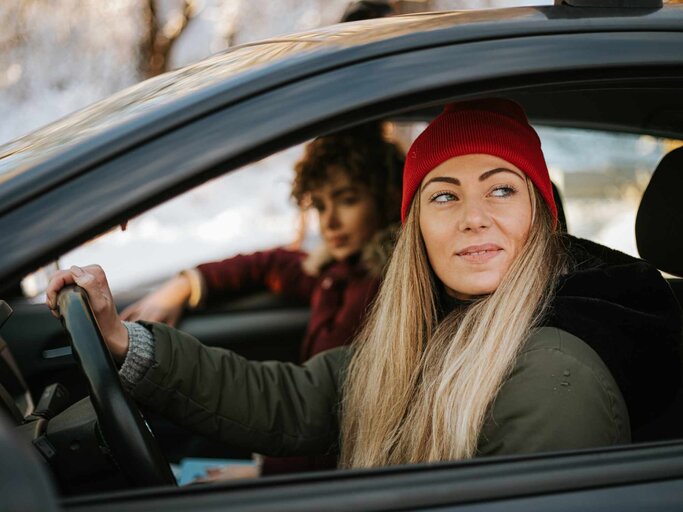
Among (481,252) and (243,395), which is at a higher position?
(481,252)

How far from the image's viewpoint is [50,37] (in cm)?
696

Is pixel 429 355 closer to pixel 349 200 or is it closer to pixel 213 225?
pixel 349 200

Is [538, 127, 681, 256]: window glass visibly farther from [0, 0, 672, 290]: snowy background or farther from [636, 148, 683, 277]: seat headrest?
[0, 0, 672, 290]: snowy background

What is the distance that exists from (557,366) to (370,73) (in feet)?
1.77

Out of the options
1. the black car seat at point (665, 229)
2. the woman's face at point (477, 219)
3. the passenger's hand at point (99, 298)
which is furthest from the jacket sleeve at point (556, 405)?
the passenger's hand at point (99, 298)

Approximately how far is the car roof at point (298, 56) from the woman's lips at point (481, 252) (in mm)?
429

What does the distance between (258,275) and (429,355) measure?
76.8 inches

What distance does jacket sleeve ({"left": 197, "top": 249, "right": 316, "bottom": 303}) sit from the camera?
3.40 m

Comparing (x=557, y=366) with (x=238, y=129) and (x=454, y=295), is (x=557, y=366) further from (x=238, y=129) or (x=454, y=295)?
(x=238, y=129)

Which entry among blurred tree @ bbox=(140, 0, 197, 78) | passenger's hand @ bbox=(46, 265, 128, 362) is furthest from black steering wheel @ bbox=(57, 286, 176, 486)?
blurred tree @ bbox=(140, 0, 197, 78)

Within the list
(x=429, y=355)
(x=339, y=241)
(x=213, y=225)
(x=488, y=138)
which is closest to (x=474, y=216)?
(x=488, y=138)

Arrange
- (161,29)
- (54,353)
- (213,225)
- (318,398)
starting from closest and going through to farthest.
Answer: (318,398) → (54,353) → (161,29) → (213,225)

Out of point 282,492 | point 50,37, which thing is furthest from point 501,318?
point 50,37

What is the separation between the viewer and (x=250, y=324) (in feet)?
10.6
